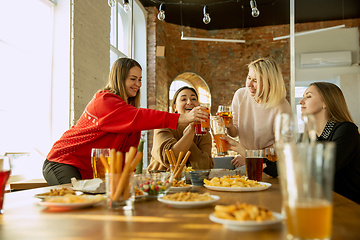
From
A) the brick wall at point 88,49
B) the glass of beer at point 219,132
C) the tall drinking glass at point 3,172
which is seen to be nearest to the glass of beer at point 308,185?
the tall drinking glass at point 3,172

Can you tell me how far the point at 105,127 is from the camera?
1843 mm

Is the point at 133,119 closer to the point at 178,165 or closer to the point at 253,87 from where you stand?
the point at 178,165

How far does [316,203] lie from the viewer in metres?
0.50

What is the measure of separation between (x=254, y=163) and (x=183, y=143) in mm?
690

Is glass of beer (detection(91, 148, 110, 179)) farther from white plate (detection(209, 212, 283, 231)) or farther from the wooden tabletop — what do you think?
white plate (detection(209, 212, 283, 231))

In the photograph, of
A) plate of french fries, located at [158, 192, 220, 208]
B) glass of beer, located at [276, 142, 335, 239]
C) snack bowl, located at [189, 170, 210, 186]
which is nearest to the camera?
glass of beer, located at [276, 142, 335, 239]

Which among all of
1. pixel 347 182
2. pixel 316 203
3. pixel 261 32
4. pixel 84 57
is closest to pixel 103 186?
pixel 316 203

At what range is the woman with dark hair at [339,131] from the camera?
1.62 metres

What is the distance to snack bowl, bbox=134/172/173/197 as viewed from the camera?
3.49ft

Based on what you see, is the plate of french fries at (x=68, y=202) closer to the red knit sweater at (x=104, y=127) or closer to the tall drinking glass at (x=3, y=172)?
the tall drinking glass at (x=3, y=172)

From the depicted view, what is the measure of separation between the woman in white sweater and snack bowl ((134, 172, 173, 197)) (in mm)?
1081

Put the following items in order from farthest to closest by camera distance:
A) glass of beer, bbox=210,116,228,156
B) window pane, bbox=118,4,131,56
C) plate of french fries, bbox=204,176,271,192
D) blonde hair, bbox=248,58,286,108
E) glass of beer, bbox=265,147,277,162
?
window pane, bbox=118,4,131,56
blonde hair, bbox=248,58,286,108
glass of beer, bbox=210,116,228,156
glass of beer, bbox=265,147,277,162
plate of french fries, bbox=204,176,271,192

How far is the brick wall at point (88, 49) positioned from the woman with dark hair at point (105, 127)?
1.84m

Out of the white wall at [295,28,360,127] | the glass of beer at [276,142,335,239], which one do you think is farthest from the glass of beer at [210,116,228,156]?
the white wall at [295,28,360,127]
